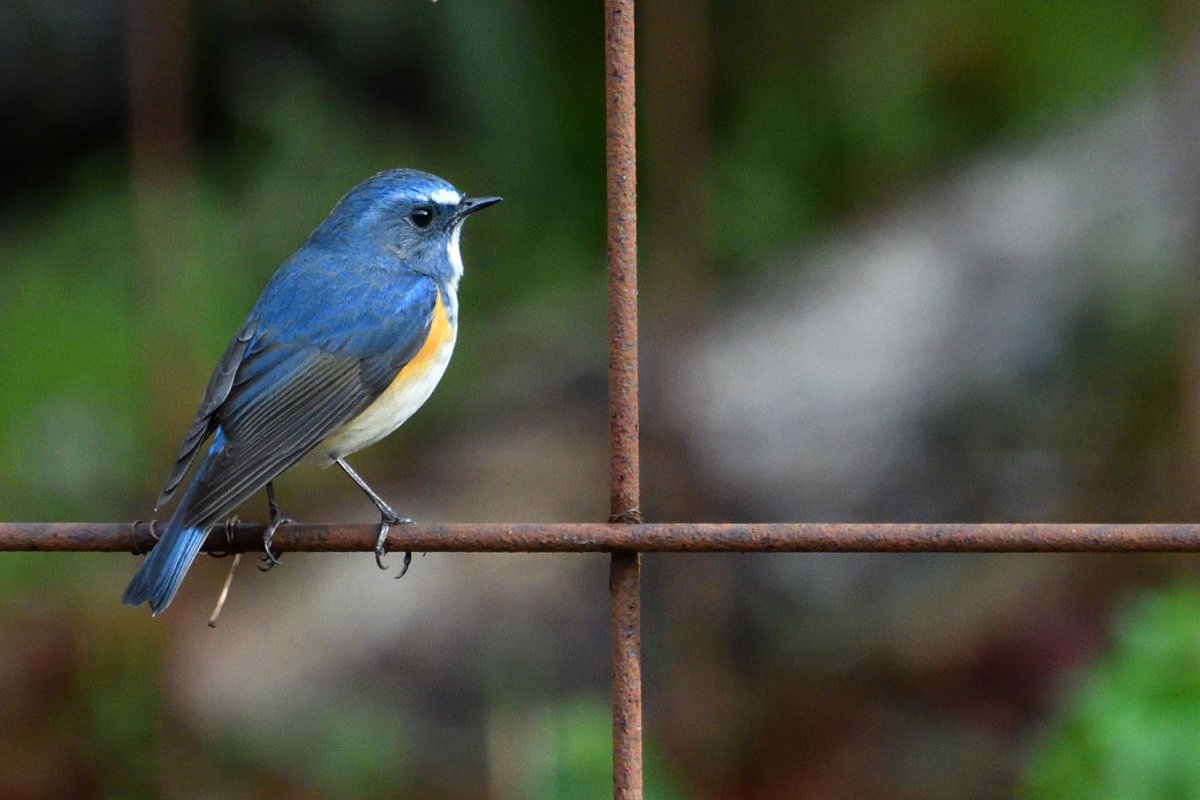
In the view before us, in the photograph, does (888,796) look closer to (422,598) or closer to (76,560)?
(422,598)

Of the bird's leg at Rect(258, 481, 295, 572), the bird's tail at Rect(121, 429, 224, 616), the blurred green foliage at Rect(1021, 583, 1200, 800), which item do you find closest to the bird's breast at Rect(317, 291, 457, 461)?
the bird's leg at Rect(258, 481, 295, 572)

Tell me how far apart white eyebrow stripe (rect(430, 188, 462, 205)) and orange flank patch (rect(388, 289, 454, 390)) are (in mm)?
286

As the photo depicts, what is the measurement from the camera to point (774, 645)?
466 cm

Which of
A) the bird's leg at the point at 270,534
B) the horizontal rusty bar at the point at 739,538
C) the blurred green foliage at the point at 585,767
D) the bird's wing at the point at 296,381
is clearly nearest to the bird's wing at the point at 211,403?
the bird's wing at the point at 296,381

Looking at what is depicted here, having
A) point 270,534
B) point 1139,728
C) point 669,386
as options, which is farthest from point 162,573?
point 669,386

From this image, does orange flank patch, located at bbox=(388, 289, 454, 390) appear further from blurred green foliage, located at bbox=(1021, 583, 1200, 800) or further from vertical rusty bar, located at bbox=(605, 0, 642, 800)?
blurred green foliage, located at bbox=(1021, 583, 1200, 800)

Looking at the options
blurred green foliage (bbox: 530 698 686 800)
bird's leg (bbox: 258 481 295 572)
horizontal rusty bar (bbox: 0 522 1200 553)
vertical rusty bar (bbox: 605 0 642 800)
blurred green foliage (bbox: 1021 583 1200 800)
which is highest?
vertical rusty bar (bbox: 605 0 642 800)

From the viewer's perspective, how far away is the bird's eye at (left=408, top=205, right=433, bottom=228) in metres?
3.41

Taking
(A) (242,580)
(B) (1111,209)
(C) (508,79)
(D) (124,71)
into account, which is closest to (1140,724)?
(B) (1111,209)

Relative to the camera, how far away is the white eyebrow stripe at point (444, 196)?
3.41 meters

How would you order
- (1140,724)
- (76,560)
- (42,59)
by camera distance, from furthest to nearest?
(42,59), (76,560), (1140,724)

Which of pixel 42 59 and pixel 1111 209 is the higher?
pixel 42 59

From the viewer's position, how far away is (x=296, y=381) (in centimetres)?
300

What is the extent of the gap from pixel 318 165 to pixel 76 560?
2.07m
